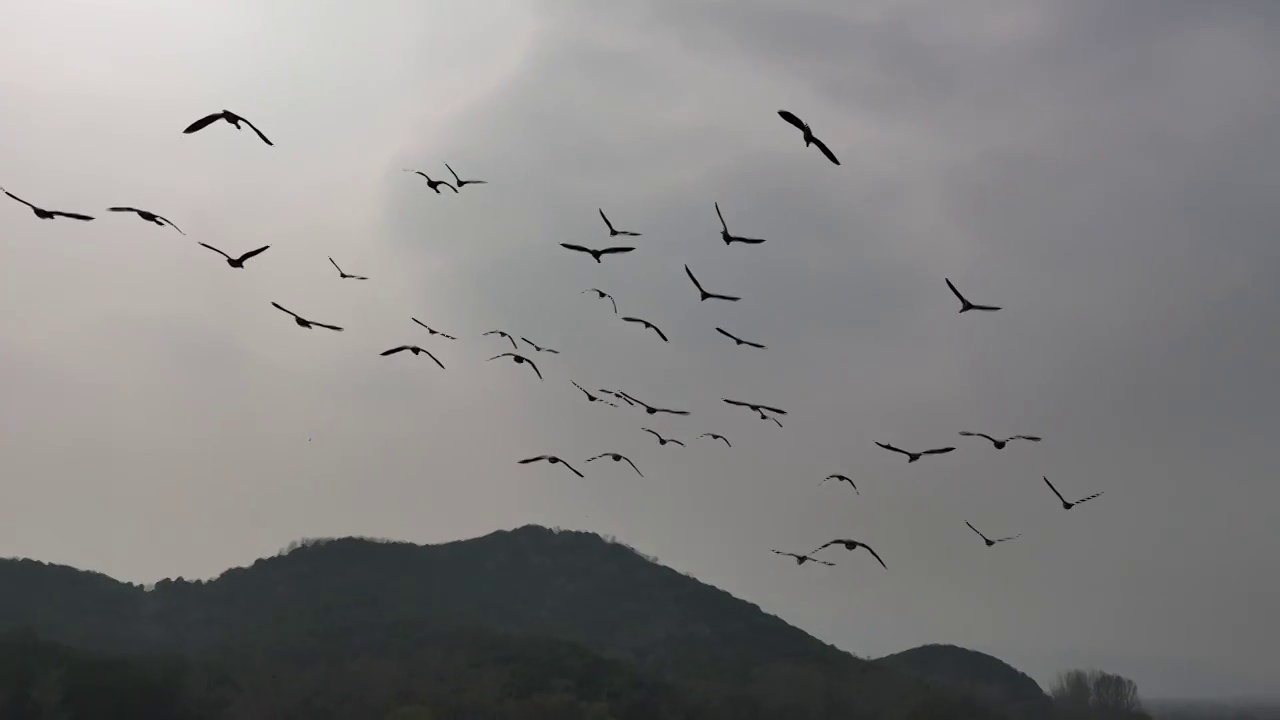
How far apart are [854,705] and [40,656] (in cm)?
14213

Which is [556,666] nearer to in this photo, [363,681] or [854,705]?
[363,681]

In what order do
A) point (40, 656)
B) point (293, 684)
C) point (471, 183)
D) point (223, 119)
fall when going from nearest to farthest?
point (223, 119)
point (471, 183)
point (40, 656)
point (293, 684)

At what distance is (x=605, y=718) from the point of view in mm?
159750

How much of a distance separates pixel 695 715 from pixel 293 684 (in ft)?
228

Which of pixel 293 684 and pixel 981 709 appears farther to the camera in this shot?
pixel 981 709

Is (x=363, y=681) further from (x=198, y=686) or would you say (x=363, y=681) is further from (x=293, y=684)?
(x=198, y=686)

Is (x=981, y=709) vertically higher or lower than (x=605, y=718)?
higher

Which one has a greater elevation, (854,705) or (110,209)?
(854,705)

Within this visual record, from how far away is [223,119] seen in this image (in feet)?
68.2

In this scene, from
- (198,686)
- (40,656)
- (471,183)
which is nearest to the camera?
(471,183)

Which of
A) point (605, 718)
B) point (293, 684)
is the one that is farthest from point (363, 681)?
point (605, 718)

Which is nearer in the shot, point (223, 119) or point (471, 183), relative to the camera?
point (223, 119)

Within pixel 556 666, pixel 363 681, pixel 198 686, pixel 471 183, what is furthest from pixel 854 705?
pixel 471 183

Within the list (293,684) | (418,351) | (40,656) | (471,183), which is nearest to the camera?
(418,351)
